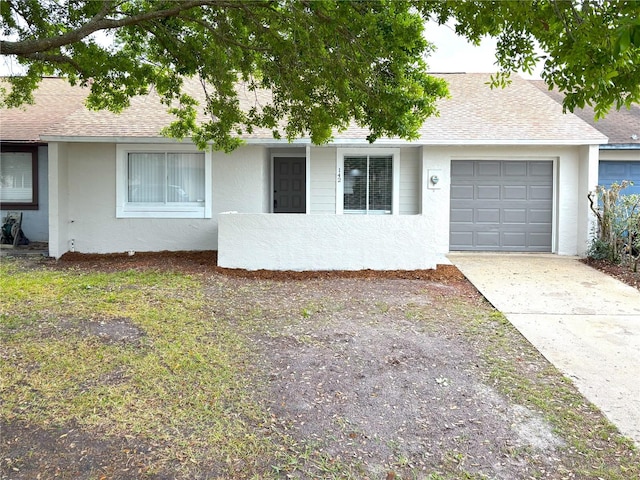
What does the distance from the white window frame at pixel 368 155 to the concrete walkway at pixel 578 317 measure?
1.90 m

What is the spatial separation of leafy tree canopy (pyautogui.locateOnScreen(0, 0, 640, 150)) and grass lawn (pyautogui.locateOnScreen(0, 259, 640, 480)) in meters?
2.31

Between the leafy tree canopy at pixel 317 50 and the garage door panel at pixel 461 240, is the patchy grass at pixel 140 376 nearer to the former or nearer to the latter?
the leafy tree canopy at pixel 317 50

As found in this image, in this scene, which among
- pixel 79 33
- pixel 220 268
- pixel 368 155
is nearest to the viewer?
pixel 79 33

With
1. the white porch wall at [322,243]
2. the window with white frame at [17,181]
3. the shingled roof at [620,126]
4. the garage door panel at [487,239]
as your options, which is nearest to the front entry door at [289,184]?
the white porch wall at [322,243]

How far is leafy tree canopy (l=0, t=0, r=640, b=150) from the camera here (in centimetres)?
334

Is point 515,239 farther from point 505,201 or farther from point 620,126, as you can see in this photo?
point 620,126

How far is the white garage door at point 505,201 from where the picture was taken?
39.9 ft

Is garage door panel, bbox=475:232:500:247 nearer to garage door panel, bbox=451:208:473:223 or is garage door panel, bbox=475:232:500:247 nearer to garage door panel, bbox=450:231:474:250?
Result: garage door panel, bbox=450:231:474:250

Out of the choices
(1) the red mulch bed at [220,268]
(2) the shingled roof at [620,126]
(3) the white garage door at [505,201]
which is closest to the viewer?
(1) the red mulch bed at [220,268]

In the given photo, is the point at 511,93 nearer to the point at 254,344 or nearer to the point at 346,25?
the point at 346,25

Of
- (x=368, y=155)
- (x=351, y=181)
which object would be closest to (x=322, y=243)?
(x=351, y=181)

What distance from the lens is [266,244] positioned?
10.2m

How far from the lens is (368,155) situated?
40.4ft

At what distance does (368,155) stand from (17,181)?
911 cm
